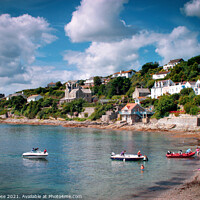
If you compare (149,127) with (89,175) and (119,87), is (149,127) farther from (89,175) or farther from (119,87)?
(119,87)

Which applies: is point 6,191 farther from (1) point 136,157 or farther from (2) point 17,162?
(1) point 136,157

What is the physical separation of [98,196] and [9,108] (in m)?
109

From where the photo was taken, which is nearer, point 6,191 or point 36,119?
point 6,191

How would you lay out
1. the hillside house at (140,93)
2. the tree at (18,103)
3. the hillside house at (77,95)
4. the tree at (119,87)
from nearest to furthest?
the hillside house at (140,93)
the tree at (119,87)
the hillside house at (77,95)
the tree at (18,103)

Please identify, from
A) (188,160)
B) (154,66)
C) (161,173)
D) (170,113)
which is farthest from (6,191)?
(154,66)

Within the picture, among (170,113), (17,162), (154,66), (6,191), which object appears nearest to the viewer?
(6,191)

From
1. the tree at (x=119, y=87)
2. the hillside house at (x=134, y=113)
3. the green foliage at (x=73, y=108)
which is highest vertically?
the tree at (x=119, y=87)

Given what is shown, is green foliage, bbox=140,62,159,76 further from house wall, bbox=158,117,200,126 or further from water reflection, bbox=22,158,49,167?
water reflection, bbox=22,158,49,167

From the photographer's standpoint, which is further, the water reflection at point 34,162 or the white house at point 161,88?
the white house at point 161,88

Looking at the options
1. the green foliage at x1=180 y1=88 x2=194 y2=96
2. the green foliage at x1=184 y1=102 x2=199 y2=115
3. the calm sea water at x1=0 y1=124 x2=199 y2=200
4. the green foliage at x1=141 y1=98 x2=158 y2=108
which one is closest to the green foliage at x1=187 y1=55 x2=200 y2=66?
the green foliage at x1=180 y1=88 x2=194 y2=96

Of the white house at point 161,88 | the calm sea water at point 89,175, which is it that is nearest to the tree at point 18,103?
the white house at point 161,88

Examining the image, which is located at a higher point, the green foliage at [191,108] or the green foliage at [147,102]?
the green foliage at [147,102]

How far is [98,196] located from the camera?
52.3 feet

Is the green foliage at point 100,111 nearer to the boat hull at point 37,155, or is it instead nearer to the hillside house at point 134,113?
the hillside house at point 134,113
